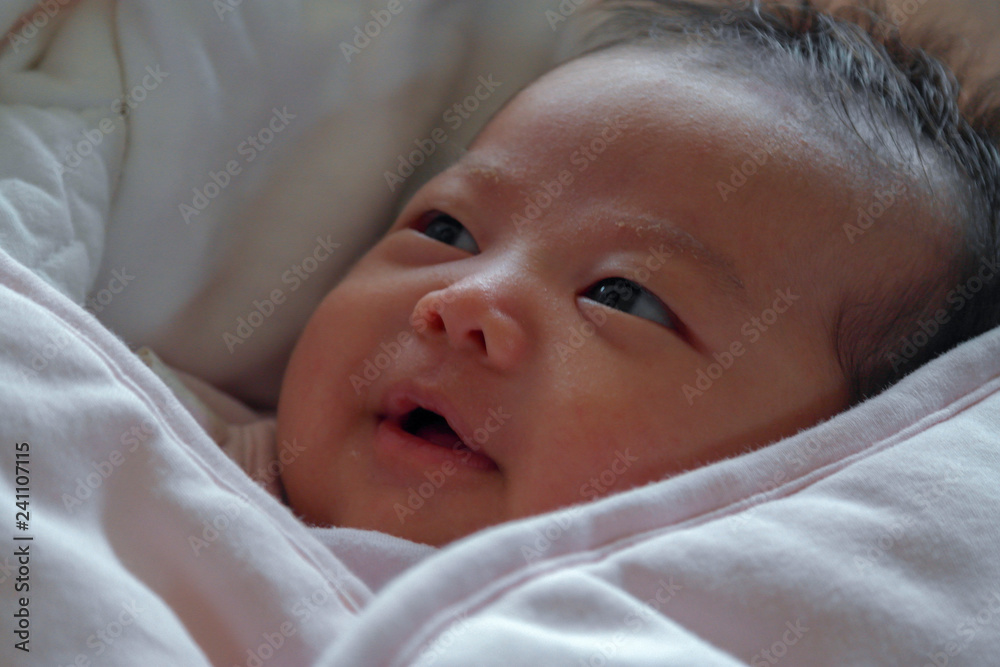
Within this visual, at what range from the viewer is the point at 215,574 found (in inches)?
25.2

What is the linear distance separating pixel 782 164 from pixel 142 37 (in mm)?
752

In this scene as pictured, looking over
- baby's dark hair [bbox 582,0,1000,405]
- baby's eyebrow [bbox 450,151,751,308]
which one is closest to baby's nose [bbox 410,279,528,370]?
baby's eyebrow [bbox 450,151,751,308]

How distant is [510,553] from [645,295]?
1.17ft

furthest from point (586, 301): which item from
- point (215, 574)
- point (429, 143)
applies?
point (429, 143)

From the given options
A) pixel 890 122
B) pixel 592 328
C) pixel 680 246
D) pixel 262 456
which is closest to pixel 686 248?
pixel 680 246

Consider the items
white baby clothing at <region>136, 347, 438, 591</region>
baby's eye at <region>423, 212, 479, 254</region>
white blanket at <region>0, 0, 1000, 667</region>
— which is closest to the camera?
white blanket at <region>0, 0, 1000, 667</region>

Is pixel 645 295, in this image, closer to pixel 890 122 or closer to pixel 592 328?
pixel 592 328

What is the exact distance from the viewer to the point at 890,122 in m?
0.92

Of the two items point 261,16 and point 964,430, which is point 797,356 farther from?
point 261,16

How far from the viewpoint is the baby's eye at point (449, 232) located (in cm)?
97

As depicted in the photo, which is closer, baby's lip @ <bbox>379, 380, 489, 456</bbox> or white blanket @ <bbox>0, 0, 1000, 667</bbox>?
white blanket @ <bbox>0, 0, 1000, 667</bbox>

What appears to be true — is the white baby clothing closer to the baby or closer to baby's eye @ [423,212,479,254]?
the baby

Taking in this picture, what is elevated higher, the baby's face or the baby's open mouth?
the baby's face

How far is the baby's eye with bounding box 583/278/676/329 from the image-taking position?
2.82ft
